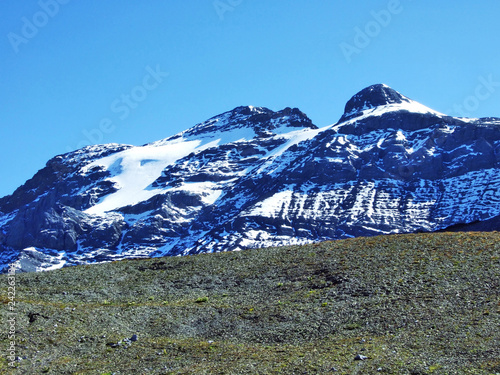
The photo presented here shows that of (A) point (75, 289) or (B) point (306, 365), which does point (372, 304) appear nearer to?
(B) point (306, 365)

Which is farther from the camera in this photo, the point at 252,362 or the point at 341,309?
the point at 341,309

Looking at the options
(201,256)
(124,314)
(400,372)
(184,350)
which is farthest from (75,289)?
(400,372)

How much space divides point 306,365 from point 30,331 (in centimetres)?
1580

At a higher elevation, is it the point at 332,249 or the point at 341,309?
the point at 332,249

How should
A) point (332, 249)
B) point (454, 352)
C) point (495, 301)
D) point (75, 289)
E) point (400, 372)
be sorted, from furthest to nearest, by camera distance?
point (332, 249) < point (75, 289) < point (495, 301) < point (454, 352) < point (400, 372)

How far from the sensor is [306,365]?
29812 millimetres

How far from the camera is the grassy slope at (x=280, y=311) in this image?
3088cm

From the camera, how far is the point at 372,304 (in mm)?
38531

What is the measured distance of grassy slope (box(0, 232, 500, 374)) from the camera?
30875mm

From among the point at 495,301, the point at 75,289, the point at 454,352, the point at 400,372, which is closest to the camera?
the point at 400,372

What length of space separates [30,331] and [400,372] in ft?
66.1

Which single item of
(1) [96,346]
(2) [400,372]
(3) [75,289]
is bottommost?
(2) [400,372]

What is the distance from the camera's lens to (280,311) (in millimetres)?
38875

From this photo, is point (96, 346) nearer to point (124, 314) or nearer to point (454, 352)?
point (124, 314)
